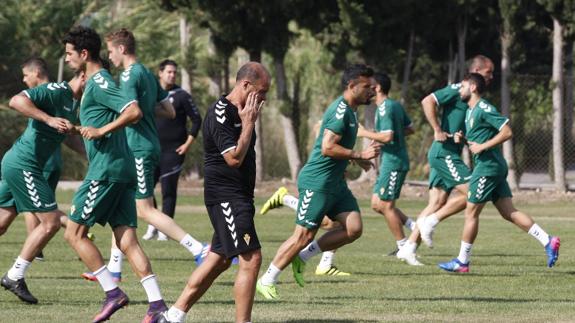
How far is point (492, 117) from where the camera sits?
14.2m

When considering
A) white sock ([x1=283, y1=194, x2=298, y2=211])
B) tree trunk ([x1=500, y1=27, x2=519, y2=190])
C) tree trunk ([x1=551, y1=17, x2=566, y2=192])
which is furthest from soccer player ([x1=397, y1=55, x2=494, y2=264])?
tree trunk ([x1=500, y1=27, x2=519, y2=190])

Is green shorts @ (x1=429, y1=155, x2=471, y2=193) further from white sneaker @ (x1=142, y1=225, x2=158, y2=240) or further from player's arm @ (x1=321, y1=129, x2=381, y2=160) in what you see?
white sneaker @ (x1=142, y1=225, x2=158, y2=240)

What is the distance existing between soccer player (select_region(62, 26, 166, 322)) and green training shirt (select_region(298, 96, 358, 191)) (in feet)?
7.52

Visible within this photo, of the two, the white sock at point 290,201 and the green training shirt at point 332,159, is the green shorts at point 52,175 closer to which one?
the green training shirt at point 332,159

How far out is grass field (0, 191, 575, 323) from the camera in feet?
34.6

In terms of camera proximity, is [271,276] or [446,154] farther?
[446,154]

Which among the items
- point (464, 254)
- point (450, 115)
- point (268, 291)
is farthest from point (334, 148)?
point (450, 115)

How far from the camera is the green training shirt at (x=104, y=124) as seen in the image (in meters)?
10.3

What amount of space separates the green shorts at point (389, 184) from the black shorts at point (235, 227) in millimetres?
7065

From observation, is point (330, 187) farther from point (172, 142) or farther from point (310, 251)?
point (172, 142)

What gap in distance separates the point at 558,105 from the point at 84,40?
828 inches

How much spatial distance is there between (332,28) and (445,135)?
53.2 ft

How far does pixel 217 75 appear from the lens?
34.7m

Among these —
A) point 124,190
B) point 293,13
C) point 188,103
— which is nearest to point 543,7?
point 293,13
